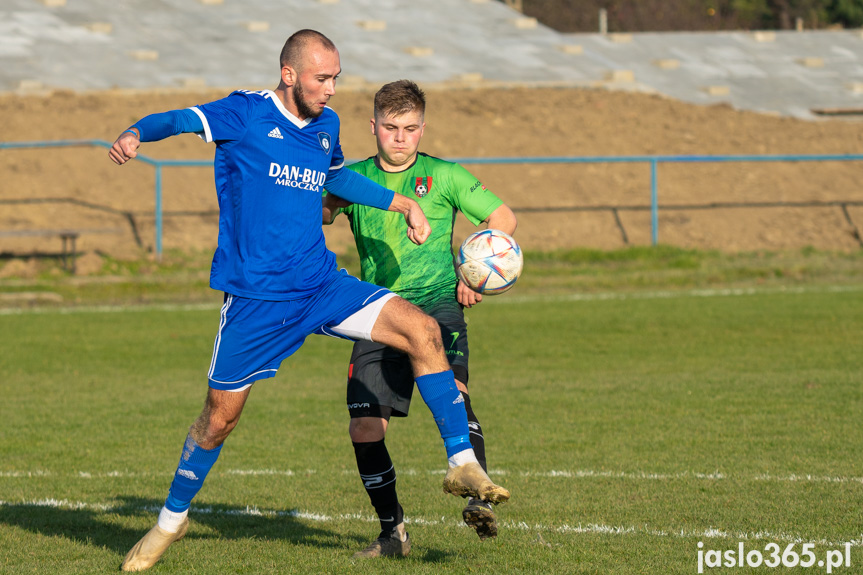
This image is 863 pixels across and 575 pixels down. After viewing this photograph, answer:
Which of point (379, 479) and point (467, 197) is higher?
point (467, 197)

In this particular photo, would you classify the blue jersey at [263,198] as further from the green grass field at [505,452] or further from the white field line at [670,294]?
the white field line at [670,294]

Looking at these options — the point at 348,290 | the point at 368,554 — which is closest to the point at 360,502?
the point at 368,554

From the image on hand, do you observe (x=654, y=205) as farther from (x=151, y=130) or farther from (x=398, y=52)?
(x=151, y=130)

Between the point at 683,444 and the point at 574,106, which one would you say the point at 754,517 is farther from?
the point at 574,106

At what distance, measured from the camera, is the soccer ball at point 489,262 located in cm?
567

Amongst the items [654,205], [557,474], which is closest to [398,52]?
[654,205]

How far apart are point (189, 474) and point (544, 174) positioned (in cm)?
2120

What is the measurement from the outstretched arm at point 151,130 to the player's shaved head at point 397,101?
1156mm

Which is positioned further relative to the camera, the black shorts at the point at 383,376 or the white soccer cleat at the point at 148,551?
the black shorts at the point at 383,376

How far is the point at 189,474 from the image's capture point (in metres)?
5.16

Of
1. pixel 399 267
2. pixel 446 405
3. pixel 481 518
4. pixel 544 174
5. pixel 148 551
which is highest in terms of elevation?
pixel 399 267

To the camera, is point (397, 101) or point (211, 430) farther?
point (397, 101)

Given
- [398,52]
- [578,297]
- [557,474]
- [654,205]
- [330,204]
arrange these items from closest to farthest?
[330,204], [557,474], [578,297], [654,205], [398,52]

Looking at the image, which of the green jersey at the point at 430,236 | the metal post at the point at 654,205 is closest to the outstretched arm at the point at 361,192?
the green jersey at the point at 430,236
